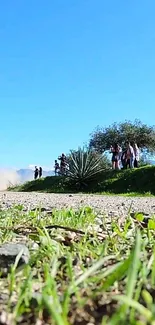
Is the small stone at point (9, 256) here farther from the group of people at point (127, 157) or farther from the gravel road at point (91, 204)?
A: the group of people at point (127, 157)

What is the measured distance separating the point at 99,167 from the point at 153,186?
17.1 ft

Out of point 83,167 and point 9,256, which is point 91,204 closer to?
point 9,256

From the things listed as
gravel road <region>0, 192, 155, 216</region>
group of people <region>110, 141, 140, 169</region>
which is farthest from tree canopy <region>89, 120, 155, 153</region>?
gravel road <region>0, 192, 155, 216</region>

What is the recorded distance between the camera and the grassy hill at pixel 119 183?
76.1 ft

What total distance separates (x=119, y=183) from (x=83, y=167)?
2.61m

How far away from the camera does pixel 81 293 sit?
1044mm

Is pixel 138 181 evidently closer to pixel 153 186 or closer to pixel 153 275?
pixel 153 186

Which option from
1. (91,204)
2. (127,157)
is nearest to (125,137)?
(127,157)

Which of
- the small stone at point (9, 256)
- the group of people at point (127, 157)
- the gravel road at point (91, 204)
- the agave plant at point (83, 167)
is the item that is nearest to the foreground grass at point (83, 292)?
the small stone at point (9, 256)

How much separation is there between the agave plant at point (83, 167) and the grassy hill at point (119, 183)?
16.8 inches

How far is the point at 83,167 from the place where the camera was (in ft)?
86.2

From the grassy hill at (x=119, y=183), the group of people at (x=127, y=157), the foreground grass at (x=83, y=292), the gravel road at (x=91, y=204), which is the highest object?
the group of people at (x=127, y=157)

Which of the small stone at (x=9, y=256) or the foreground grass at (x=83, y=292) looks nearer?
the foreground grass at (x=83, y=292)

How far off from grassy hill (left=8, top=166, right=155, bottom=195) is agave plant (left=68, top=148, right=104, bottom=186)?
0.43 meters
